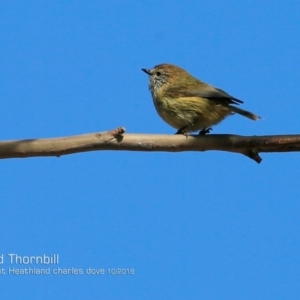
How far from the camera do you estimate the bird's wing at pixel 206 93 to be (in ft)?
21.3

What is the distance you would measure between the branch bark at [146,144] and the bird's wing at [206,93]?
145cm

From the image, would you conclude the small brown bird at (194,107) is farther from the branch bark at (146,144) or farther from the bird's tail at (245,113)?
the branch bark at (146,144)

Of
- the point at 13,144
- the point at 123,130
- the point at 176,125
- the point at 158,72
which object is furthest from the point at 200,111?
the point at 13,144

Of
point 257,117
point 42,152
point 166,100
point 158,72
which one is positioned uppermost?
point 158,72

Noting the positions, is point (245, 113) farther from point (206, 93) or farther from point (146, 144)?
point (146, 144)

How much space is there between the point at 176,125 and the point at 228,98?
703 mm

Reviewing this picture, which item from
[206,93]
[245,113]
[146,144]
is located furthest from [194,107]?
[146,144]

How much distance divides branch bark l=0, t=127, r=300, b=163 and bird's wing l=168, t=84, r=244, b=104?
4.74 ft

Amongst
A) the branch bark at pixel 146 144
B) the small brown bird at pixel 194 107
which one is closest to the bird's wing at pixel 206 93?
the small brown bird at pixel 194 107

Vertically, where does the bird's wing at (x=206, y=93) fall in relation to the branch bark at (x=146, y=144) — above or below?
above

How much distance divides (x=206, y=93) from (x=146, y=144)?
2.33 metres

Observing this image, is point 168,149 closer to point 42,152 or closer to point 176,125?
point 42,152

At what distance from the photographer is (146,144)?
4582 mm

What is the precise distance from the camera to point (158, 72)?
7.80 m
